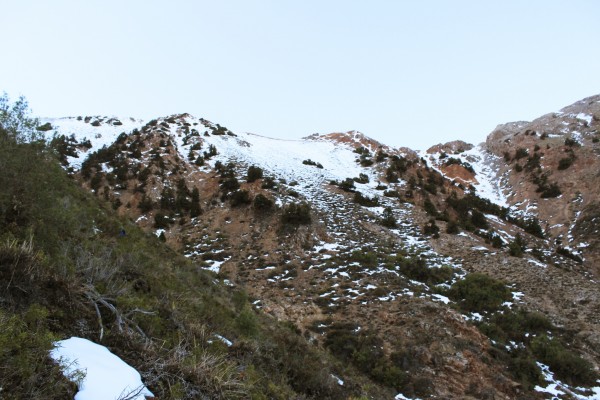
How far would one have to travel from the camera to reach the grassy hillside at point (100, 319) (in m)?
3.06

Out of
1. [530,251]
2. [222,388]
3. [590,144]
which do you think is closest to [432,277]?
[530,251]

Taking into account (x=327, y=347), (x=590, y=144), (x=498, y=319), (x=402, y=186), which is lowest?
(x=327, y=347)

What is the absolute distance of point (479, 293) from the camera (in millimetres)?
14102

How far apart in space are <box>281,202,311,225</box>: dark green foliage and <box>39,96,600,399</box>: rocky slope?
0.30 feet

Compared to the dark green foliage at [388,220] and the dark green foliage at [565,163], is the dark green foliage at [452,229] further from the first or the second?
the dark green foliage at [565,163]

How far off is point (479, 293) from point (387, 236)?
20.4ft

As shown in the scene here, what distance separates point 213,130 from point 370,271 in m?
28.1

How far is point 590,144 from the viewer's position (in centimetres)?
3428

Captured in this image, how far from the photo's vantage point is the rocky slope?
11156mm

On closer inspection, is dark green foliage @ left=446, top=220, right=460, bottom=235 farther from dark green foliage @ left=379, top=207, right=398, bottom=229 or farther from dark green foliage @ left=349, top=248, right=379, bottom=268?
dark green foliage @ left=349, top=248, right=379, bottom=268

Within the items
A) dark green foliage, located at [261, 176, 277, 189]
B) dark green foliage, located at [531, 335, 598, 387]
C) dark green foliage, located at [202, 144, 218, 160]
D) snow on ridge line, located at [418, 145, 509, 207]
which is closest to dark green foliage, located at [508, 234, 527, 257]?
dark green foliage, located at [531, 335, 598, 387]

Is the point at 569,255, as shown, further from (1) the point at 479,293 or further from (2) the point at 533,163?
(2) the point at 533,163

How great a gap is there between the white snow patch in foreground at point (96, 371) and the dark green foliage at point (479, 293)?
12441 millimetres

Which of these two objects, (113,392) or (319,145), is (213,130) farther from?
(113,392)
